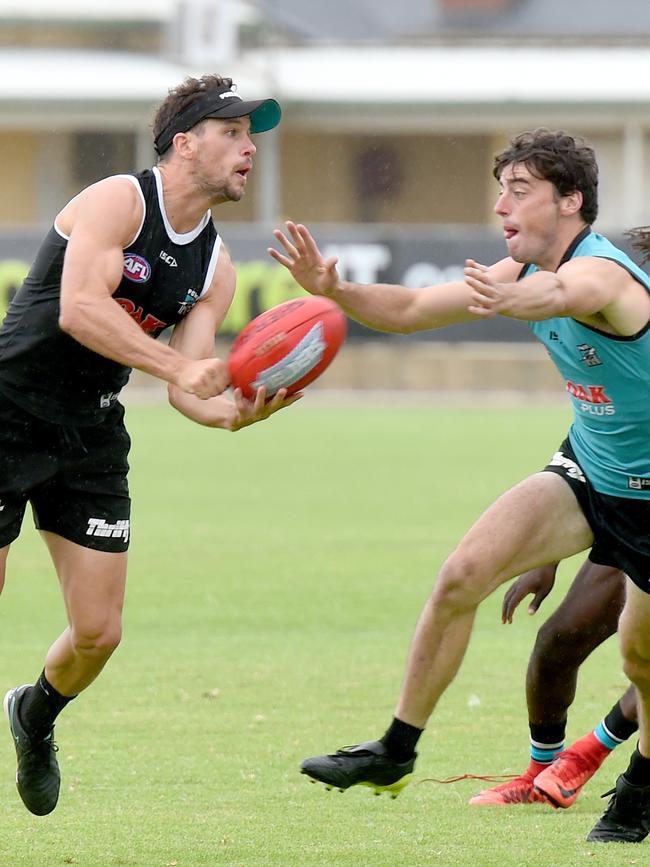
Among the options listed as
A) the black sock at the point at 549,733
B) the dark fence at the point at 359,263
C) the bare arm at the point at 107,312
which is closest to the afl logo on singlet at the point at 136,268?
the bare arm at the point at 107,312

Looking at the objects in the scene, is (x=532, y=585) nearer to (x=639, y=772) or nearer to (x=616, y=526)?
(x=616, y=526)

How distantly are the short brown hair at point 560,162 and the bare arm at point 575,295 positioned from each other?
1.29ft

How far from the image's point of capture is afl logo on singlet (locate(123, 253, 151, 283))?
19.8ft

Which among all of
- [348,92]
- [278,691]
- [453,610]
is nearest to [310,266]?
[453,610]

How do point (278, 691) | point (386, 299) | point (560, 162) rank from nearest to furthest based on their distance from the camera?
point (560, 162), point (386, 299), point (278, 691)

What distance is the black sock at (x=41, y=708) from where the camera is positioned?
630 cm

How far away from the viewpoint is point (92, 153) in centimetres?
3975

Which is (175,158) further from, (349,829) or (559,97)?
(559,97)

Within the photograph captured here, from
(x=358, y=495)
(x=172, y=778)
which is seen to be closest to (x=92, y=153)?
(x=358, y=495)

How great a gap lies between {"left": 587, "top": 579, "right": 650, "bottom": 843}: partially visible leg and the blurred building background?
88.7 ft

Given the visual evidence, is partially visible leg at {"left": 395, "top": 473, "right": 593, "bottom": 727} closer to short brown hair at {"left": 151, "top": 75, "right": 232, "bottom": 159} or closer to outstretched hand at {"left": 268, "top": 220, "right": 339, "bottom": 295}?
outstretched hand at {"left": 268, "top": 220, "right": 339, "bottom": 295}

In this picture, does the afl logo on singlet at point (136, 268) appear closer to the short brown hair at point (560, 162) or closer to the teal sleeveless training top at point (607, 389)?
the short brown hair at point (560, 162)

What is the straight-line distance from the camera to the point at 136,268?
19.9 feet

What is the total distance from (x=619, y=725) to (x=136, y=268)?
8.26 ft
